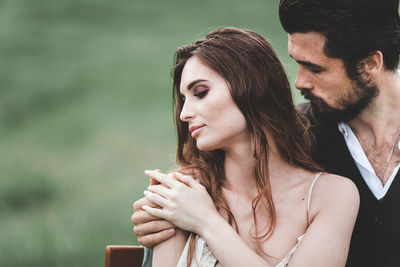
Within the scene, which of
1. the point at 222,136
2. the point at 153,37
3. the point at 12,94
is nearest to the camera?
the point at 222,136

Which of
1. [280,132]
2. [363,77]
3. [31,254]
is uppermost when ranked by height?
[363,77]

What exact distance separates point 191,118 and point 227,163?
0.39 m

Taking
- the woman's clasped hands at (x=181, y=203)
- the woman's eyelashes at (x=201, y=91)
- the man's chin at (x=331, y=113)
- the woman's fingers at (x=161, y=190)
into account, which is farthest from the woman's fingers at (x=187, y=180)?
the man's chin at (x=331, y=113)

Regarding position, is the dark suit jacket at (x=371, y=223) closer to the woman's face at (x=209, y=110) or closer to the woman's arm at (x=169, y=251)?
the woman's face at (x=209, y=110)

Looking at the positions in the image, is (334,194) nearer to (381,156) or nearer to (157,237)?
(381,156)

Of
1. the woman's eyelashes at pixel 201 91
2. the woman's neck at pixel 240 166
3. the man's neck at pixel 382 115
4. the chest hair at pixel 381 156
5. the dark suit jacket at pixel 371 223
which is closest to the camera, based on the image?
the woman's eyelashes at pixel 201 91

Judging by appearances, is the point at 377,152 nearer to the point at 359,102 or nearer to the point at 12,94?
the point at 359,102

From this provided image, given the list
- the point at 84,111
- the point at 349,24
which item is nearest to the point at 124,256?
the point at 349,24

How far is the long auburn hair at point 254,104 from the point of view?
9.23ft

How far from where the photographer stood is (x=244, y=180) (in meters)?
2.96

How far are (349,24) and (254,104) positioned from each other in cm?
90

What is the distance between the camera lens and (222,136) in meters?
2.78

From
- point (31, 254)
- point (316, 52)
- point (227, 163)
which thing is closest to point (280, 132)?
point (227, 163)

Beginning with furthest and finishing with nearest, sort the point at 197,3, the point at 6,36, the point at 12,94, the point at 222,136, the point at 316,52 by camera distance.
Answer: the point at 197,3 < the point at 6,36 < the point at 12,94 < the point at 316,52 < the point at 222,136
